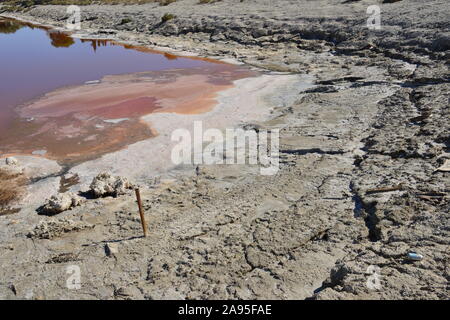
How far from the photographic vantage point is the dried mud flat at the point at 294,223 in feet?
18.5

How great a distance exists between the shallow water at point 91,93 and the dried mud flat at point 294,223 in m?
2.82

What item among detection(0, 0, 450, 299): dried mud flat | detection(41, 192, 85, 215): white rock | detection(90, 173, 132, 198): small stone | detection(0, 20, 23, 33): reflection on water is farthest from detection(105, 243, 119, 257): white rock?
detection(0, 20, 23, 33): reflection on water

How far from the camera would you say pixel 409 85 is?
44.8 feet

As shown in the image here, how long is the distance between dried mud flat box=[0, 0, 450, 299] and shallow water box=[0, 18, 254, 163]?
282 cm

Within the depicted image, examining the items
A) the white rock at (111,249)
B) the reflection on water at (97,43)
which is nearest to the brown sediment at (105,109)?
the white rock at (111,249)

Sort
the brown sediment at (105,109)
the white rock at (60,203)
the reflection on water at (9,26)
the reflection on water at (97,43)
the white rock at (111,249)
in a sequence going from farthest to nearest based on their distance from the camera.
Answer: the reflection on water at (9,26), the reflection on water at (97,43), the brown sediment at (105,109), the white rock at (60,203), the white rock at (111,249)

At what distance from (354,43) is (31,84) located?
51.3 feet

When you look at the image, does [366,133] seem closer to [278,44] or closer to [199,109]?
[199,109]

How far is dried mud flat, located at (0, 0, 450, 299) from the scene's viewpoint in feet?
18.5

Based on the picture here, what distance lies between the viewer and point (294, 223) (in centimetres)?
699

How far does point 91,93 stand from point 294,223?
40.7ft

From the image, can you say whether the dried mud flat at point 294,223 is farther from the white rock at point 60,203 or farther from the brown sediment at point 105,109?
the brown sediment at point 105,109

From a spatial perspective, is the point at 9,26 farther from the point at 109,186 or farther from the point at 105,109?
the point at 109,186

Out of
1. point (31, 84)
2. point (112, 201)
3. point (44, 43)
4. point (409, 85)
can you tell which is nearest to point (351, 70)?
point (409, 85)
